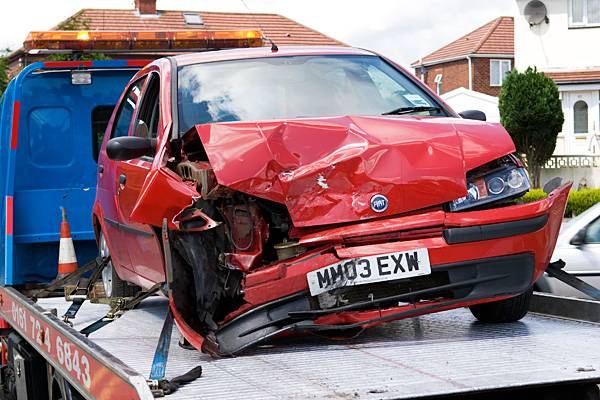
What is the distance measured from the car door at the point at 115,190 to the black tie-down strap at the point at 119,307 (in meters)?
0.23

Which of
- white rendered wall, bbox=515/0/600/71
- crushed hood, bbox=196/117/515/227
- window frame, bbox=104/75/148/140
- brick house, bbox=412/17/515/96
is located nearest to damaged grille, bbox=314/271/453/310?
crushed hood, bbox=196/117/515/227

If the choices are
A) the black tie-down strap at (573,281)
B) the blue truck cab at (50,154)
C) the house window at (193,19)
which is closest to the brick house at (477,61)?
the house window at (193,19)

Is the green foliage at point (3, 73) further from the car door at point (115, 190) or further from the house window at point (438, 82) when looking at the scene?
the house window at point (438, 82)

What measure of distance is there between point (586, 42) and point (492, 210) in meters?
37.6

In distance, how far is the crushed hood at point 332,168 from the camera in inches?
194

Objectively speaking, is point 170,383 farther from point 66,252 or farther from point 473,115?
point 66,252

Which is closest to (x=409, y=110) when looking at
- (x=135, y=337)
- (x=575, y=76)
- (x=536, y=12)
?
(x=135, y=337)

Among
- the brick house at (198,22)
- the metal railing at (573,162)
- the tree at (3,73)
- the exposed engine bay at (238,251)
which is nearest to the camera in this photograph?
the exposed engine bay at (238,251)

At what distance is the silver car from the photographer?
350 inches

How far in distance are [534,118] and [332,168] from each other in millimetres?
31885

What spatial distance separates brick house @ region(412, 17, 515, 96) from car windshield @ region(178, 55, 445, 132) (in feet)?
177

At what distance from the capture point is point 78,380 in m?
5.08

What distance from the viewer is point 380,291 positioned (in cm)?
502

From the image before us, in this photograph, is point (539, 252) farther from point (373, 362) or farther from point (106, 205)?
point (106, 205)
